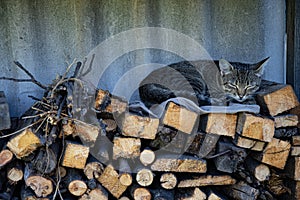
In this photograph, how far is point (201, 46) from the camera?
108 inches

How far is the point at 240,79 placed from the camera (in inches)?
97.9

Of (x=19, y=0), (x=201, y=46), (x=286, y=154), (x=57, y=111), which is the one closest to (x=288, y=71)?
(x=201, y=46)

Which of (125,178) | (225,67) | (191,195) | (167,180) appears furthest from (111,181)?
(225,67)

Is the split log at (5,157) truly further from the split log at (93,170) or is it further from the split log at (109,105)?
the split log at (109,105)

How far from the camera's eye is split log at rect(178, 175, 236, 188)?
6.42ft

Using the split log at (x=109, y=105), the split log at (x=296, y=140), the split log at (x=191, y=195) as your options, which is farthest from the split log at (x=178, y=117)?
the split log at (x=296, y=140)

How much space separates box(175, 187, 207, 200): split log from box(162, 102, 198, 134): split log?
31cm

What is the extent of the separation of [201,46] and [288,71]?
64 centimetres

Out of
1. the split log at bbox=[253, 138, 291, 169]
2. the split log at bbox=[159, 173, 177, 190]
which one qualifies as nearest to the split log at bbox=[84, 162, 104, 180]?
the split log at bbox=[159, 173, 177, 190]

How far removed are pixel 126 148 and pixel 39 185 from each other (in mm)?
441

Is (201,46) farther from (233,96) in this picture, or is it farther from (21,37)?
(21,37)

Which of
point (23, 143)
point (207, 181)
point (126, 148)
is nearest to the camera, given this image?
point (23, 143)

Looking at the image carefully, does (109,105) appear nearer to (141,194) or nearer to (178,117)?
(178,117)

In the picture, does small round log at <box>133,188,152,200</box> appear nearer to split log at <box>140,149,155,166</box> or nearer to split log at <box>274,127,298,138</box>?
split log at <box>140,149,155,166</box>
